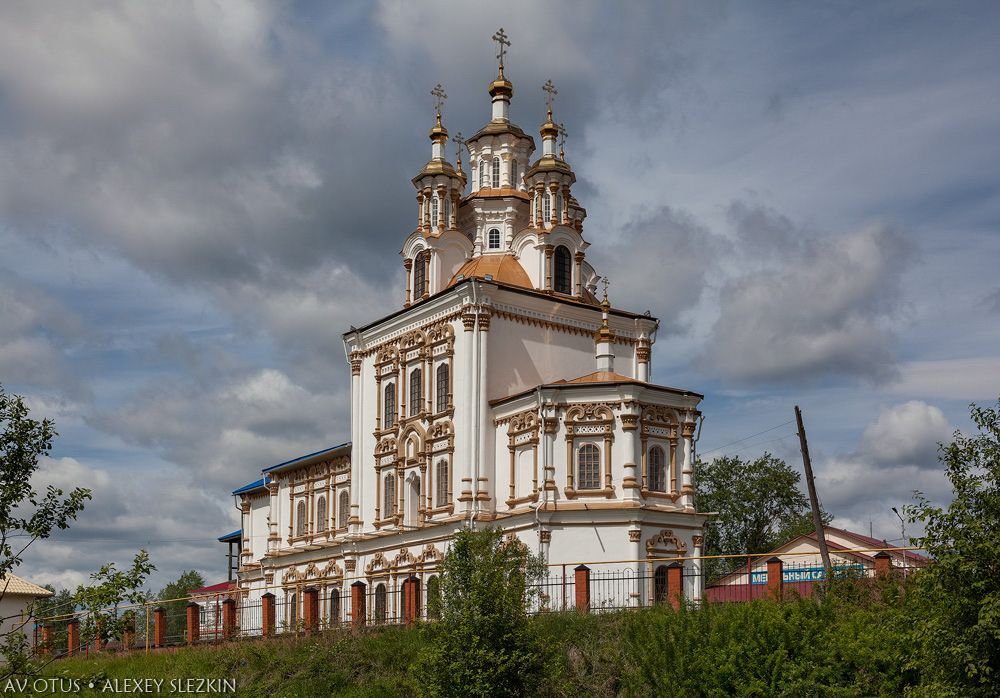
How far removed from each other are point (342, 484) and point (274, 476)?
5.83 meters

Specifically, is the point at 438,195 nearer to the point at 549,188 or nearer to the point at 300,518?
the point at 549,188

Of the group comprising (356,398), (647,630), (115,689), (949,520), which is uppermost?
(356,398)

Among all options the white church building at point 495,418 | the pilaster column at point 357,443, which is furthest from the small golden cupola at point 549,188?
the pilaster column at point 357,443

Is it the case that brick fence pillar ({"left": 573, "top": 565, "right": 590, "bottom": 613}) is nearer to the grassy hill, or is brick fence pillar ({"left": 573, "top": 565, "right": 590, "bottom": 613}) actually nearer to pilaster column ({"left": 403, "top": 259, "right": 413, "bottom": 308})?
the grassy hill

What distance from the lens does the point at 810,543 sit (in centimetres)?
4691

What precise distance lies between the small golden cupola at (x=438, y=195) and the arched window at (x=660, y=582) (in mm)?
16309

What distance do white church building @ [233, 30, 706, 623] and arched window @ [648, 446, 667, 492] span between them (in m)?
0.06

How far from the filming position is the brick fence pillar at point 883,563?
24.8 metres

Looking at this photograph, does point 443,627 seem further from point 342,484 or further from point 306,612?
point 342,484

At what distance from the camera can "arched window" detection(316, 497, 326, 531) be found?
4894 cm

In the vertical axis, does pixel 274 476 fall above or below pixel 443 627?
above

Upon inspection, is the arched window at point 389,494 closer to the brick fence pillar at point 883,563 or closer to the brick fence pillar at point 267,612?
the brick fence pillar at point 267,612

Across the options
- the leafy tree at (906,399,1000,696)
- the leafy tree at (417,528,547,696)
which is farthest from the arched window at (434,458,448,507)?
the leafy tree at (906,399,1000,696)

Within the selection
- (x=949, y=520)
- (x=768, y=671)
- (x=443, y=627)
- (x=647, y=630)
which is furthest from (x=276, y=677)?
(x=949, y=520)
